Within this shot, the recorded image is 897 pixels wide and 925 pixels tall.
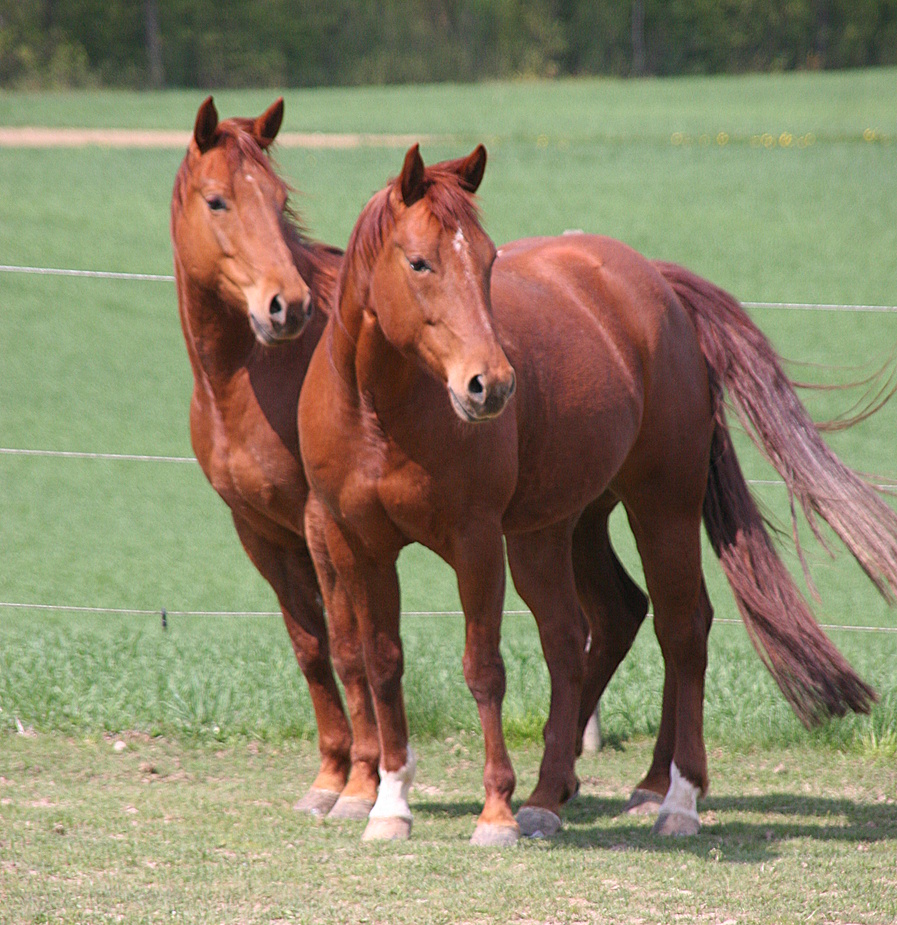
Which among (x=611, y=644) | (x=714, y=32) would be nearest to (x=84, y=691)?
(x=611, y=644)

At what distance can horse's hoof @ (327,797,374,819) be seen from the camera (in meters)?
3.81

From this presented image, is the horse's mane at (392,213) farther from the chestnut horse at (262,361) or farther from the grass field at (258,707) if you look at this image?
the grass field at (258,707)

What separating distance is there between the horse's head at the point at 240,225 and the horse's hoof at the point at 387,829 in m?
1.36

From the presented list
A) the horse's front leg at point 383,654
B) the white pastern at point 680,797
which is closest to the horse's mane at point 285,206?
the horse's front leg at point 383,654

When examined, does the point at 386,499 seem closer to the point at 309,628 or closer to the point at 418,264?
the point at 418,264

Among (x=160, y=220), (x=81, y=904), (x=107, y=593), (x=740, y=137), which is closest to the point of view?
(x=81, y=904)

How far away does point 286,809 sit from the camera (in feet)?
13.0

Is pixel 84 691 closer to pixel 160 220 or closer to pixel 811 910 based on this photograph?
pixel 811 910

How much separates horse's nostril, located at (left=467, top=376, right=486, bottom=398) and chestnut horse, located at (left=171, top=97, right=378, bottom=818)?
666 millimetres

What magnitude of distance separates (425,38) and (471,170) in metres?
43.6

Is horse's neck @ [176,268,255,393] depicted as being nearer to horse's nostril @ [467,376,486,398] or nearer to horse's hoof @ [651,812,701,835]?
horse's nostril @ [467,376,486,398]

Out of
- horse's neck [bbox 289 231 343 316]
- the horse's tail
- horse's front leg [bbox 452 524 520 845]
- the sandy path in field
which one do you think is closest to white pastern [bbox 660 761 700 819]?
the horse's tail

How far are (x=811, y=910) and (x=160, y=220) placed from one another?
62.7 feet

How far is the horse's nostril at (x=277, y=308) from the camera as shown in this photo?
10.9 ft
